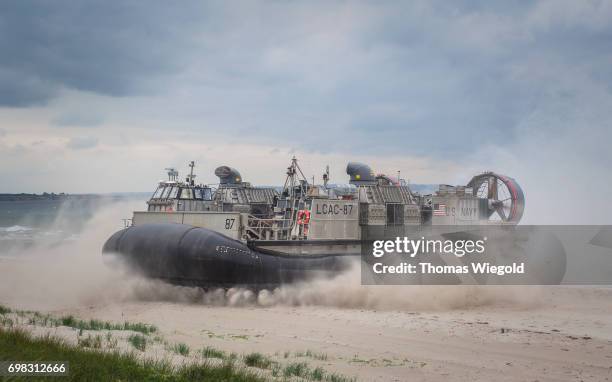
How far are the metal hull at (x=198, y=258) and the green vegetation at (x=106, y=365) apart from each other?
249 inches

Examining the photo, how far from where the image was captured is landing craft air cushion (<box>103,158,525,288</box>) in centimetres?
1296

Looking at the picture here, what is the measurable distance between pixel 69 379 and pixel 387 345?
5.83 metres

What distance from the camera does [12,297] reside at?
13.6 m

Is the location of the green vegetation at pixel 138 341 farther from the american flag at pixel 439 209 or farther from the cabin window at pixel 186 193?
the american flag at pixel 439 209

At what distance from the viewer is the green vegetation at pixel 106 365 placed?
16.9 feet

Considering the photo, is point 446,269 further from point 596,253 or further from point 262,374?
point 596,253

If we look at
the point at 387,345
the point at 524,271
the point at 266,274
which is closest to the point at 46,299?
the point at 266,274

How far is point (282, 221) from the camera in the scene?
16.2 m

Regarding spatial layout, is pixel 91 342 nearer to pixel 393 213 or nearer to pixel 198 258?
pixel 198 258

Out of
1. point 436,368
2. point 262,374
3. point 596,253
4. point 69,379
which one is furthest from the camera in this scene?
point 596,253

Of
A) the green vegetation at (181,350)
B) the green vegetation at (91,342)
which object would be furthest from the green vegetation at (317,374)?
the green vegetation at (91,342)

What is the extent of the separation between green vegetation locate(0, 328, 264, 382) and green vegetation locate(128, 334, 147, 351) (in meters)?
0.91

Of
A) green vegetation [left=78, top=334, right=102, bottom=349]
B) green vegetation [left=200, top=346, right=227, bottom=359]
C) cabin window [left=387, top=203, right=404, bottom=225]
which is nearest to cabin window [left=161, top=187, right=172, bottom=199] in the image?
cabin window [left=387, top=203, right=404, bottom=225]

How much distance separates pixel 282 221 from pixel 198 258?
13.2 ft
